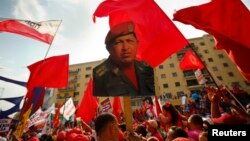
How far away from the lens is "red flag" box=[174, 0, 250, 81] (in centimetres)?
399

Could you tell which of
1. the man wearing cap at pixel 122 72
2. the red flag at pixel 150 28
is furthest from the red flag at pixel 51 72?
the man wearing cap at pixel 122 72

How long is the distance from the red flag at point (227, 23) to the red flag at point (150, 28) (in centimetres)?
51

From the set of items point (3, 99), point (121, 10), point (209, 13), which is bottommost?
point (3, 99)

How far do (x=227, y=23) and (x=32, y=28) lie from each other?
17.5 ft

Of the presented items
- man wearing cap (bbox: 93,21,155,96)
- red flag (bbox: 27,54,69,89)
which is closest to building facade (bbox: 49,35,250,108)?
red flag (bbox: 27,54,69,89)

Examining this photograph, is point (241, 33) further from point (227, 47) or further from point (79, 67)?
point (79, 67)

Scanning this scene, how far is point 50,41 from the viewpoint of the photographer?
6.89 metres

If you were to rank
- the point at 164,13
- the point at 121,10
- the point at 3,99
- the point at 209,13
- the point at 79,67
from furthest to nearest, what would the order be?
the point at 79,67 < the point at 3,99 < the point at 121,10 < the point at 164,13 < the point at 209,13

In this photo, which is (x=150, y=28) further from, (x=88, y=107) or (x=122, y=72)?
(x=88, y=107)

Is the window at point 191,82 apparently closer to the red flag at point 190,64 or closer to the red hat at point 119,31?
the red flag at point 190,64

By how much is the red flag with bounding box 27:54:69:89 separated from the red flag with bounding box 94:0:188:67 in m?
3.05

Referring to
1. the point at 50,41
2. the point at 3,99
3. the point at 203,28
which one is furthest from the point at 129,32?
the point at 3,99

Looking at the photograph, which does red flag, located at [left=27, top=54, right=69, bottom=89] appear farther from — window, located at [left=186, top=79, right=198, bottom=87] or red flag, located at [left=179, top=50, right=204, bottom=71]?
window, located at [left=186, top=79, right=198, bottom=87]

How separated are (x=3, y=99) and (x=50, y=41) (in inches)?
329
